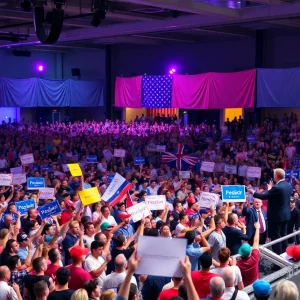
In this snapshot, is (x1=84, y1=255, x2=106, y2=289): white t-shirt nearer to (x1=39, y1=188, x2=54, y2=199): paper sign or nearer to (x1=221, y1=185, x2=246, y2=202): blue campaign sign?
(x1=221, y1=185, x2=246, y2=202): blue campaign sign

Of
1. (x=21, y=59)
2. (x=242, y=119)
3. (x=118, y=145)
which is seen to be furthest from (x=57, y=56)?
(x=118, y=145)

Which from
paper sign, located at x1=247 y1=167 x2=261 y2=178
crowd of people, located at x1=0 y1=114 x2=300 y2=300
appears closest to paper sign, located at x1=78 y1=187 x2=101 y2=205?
crowd of people, located at x1=0 y1=114 x2=300 y2=300

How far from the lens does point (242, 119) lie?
3000cm

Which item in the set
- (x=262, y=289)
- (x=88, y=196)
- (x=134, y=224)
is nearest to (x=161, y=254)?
(x=262, y=289)

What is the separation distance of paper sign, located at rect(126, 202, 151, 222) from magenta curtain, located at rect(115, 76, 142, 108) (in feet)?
78.5

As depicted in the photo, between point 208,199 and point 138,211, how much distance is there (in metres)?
1.92

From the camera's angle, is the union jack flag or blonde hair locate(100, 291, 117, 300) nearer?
blonde hair locate(100, 291, 117, 300)

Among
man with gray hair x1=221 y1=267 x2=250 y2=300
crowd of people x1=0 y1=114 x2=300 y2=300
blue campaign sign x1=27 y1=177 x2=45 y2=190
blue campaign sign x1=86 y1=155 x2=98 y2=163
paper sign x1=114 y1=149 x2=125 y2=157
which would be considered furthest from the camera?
paper sign x1=114 y1=149 x2=125 y2=157

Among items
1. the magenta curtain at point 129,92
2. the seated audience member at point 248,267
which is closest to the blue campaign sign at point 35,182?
the seated audience member at point 248,267

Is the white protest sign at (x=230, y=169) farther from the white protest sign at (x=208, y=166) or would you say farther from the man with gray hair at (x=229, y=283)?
the man with gray hair at (x=229, y=283)

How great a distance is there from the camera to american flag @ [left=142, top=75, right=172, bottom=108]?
1288 inches

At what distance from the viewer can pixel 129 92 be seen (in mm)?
34906

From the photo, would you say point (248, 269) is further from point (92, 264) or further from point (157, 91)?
point (157, 91)

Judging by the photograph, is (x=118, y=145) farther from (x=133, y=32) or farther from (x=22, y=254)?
(x=22, y=254)
